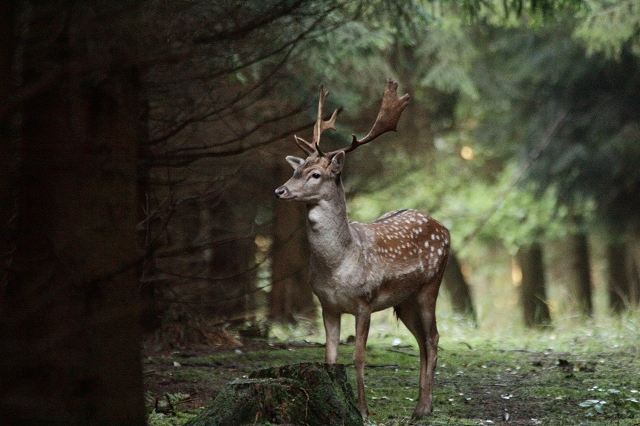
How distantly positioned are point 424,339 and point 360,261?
3.16 ft

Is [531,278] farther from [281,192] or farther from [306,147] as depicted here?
[281,192]

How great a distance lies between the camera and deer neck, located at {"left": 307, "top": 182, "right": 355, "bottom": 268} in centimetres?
635

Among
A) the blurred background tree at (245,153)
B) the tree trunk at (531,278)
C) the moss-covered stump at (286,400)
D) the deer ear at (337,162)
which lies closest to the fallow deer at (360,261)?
the deer ear at (337,162)

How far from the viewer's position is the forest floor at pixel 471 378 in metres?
6.45

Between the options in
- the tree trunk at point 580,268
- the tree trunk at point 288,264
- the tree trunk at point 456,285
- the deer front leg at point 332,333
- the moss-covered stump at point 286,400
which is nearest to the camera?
the moss-covered stump at point 286,400

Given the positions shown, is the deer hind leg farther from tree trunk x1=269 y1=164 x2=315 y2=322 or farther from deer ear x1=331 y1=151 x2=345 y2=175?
tree trunk x1=269 y1=164 x2=315 y2=322

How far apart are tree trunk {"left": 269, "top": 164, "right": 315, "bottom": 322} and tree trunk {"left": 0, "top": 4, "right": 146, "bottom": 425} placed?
918cm

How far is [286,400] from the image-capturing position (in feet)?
15.9

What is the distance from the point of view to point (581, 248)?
20016mm

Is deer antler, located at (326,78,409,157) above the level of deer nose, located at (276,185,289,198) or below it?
above

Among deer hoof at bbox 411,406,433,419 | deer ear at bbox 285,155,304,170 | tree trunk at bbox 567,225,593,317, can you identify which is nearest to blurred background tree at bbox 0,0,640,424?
tree trunk at bbox 567,225,593,317

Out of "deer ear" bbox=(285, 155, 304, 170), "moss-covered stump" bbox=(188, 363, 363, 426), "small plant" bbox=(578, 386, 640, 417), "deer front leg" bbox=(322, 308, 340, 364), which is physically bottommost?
"small plant" bbox=(578, 386, 640, 417)

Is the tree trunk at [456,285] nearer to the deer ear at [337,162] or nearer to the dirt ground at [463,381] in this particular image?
the dirt ground at [463,381]

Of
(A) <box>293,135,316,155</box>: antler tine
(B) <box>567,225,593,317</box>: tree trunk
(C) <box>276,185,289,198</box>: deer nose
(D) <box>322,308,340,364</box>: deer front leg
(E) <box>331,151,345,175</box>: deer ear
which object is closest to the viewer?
(C) <box>276,185,289,198</box>: deer nose
